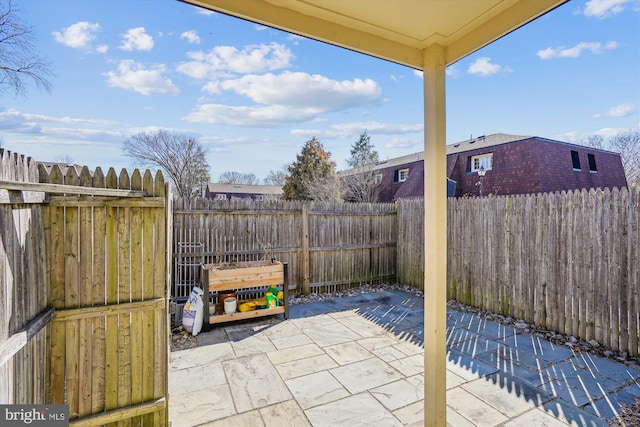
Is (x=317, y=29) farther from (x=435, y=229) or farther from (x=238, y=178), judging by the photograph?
(x=238, y=178)

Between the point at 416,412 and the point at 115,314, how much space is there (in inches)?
94.2

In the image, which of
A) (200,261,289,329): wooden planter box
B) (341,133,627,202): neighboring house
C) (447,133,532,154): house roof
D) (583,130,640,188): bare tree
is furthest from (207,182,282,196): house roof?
(583,130,640,188): bare tree

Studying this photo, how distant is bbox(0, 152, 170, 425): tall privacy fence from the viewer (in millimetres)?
1680

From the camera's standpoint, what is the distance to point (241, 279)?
173 inches

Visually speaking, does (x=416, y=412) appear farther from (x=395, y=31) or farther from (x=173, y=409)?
(x=395, y=31)

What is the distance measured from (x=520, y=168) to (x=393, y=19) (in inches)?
530

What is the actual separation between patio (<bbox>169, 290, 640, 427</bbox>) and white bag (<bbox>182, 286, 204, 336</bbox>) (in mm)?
208

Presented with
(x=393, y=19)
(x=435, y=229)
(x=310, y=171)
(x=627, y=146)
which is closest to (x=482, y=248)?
(x=435, y=229)

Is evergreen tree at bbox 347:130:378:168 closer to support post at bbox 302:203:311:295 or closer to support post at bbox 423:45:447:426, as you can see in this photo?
support post at bbox 302:203:311:295

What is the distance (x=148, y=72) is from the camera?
1141 cm

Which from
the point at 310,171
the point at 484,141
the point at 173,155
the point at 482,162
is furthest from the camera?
the point at 310,171

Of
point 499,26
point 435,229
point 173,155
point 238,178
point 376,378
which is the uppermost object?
point 238,178

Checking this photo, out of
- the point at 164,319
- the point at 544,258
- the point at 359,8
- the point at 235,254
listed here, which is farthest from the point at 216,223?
the point at 544,258

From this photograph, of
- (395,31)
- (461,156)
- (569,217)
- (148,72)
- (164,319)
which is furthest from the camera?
(461,156)
